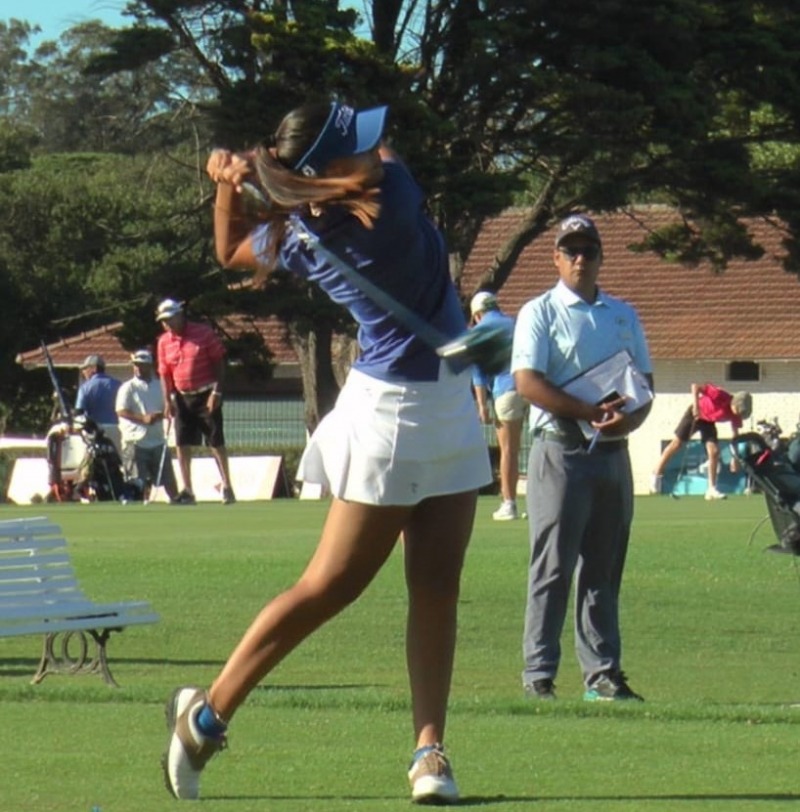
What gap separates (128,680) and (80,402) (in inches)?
740

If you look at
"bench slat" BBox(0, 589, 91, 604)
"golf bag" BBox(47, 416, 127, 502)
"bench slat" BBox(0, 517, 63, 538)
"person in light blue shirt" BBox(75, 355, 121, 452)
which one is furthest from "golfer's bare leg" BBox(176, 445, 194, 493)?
"bench slat" BBox(0, 589, 91, 604)

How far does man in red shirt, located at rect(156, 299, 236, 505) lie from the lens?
23.9m

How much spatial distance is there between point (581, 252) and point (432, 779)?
3.72 m

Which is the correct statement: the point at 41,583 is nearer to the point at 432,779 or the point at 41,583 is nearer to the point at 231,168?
the point at 432,779

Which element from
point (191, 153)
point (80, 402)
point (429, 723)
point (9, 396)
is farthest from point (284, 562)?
point (9, 396)

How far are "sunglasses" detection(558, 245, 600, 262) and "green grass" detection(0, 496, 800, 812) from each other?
1.95m

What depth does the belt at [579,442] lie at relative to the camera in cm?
963

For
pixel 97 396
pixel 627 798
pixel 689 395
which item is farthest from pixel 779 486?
pixel 689 395

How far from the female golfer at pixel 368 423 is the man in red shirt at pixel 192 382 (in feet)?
56.6

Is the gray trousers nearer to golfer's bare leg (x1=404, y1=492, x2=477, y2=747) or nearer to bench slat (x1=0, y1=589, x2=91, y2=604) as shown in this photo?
bench slat (x1=0, y1=589, x2=91, y2=604)

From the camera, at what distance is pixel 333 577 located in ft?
21.4

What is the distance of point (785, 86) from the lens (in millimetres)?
38531

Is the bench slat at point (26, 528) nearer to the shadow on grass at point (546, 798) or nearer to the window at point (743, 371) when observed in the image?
the shadow on grass at point (546, 798)

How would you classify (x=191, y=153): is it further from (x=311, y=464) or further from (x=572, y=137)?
(x=311, y=464)
